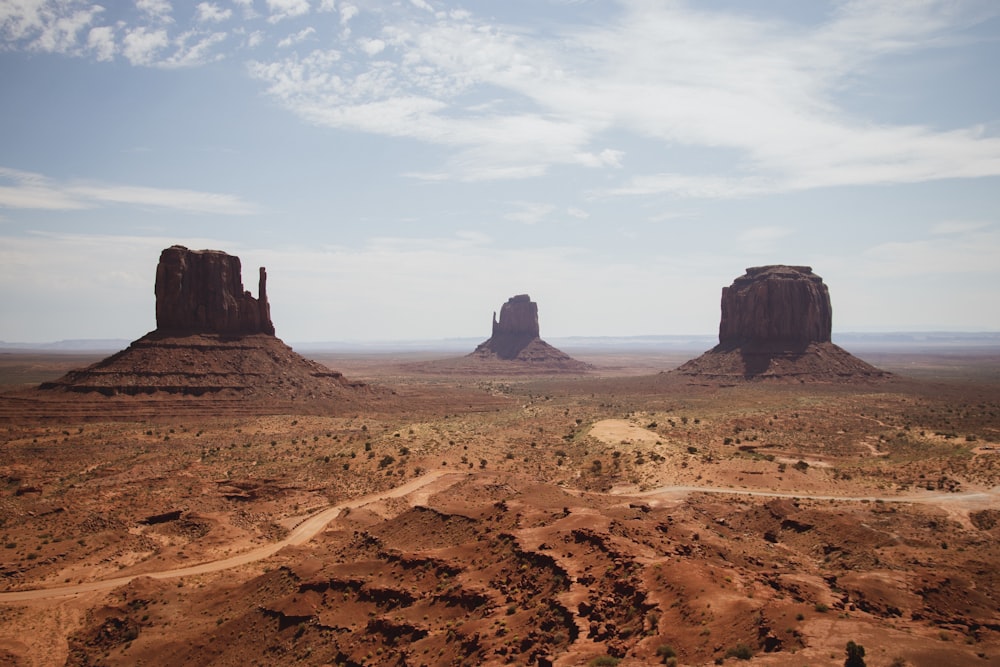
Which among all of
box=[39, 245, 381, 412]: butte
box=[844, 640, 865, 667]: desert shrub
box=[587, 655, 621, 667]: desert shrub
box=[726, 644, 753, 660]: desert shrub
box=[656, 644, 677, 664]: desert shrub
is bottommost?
box=[587, 655, 621, 667]: desert shrub

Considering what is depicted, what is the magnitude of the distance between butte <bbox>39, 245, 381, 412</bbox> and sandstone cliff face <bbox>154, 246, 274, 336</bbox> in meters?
0.14

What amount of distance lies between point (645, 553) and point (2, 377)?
7002 inches

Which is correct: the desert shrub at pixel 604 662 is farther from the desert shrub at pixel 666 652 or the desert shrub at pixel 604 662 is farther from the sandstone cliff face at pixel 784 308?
the sandstone cliff face at pixel 784 308

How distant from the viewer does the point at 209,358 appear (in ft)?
292

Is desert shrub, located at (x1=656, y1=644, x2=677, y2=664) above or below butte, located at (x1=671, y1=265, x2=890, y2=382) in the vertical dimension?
below

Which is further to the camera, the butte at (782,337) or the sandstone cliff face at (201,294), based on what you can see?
the butte at (782,337)

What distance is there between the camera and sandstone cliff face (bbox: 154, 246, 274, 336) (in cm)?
8925

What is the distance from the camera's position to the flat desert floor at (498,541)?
19625 mm

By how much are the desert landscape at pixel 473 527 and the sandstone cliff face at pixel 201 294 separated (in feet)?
2.21

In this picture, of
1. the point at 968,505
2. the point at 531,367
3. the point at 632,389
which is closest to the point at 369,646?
the point at 968,505

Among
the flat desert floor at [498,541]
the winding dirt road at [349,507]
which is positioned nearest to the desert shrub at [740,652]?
the flat desert floor at [498,541]

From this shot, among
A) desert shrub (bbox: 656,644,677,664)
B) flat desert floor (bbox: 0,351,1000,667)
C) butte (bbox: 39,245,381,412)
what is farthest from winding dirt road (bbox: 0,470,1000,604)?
butte (bbox: 39,245,381,412)

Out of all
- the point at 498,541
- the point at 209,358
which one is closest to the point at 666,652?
the point at 498,541

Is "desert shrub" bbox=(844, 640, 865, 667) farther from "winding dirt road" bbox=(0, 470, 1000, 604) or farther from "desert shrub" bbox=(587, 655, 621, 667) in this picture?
"winding dirt road" bbox=(0, 470, 1000, 604)
